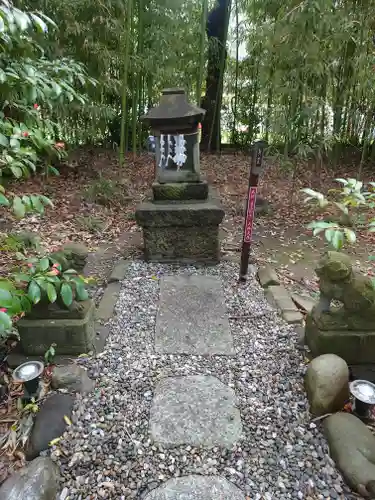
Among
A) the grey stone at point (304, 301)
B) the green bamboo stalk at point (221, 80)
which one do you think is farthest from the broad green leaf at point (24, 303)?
the green bamboo stalk at point (221, 80)

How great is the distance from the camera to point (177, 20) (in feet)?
21.1

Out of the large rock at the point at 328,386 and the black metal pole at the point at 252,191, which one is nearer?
the large rock at the point at 328,386

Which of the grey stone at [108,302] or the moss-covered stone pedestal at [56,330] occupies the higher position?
the moss-covered stone pedestal at [56,330]

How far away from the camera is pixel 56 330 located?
80.8 inches

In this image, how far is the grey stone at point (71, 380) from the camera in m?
1.90

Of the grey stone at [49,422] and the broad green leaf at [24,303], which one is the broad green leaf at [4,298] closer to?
the broad green leaf at [24,303]

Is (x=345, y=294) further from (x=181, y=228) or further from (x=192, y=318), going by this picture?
(x=181, y=228)

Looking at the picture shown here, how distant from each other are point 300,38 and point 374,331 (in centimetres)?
363

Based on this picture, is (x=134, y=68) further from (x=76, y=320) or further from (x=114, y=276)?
(x=76, y=320)

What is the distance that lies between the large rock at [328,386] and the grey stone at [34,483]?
46.2 inches

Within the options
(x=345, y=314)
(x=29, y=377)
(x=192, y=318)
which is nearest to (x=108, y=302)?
(x=192, y=318)

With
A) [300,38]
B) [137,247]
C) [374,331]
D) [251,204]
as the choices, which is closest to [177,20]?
[300,38]

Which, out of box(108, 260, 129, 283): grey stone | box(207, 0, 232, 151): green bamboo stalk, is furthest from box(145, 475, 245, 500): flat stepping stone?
box(207, 0, 232, 151): green bamboo stalk

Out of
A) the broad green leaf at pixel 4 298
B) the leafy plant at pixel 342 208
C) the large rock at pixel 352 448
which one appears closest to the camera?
the broad green leaf at pixel 4 298
